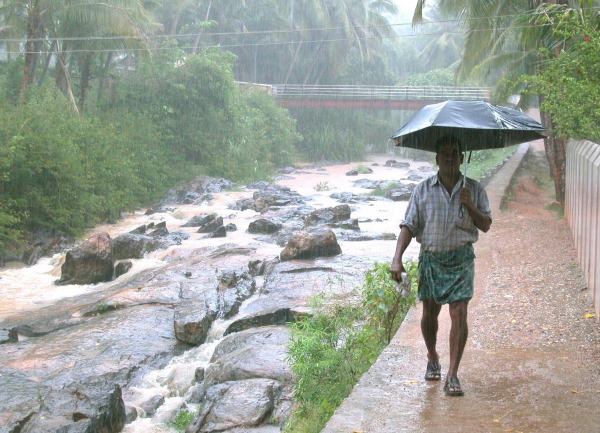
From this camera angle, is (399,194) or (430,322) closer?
(430,322)

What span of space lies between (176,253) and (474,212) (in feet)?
41.8

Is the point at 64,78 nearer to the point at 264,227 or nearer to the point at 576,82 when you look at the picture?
the point at 264,227

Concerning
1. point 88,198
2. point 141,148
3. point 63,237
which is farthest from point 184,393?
point 141,148

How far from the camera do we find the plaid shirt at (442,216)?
4.93 m

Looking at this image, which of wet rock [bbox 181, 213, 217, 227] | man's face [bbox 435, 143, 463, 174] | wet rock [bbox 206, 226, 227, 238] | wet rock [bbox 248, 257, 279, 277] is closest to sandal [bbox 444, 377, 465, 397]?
man's face [bbox 435, 143, 463, 174]

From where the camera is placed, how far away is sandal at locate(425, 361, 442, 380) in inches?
211

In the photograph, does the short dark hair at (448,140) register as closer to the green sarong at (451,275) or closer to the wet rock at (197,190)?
the green sarong at (451,275)

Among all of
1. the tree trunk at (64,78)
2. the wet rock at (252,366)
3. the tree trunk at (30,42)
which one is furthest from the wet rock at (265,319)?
the tree trunk at (64,78)

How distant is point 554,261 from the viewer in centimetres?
1060

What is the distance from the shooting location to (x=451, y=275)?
499 cm

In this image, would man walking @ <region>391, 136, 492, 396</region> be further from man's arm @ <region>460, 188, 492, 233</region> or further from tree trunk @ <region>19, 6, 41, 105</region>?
tree trunk @ <region>19, 6, 41, 105</region>

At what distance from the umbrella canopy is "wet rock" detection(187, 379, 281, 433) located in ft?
11.2

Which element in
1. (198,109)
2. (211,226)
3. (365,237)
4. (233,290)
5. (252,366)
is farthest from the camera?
(198,109)

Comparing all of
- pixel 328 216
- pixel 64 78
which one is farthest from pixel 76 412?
pixel 64 78
